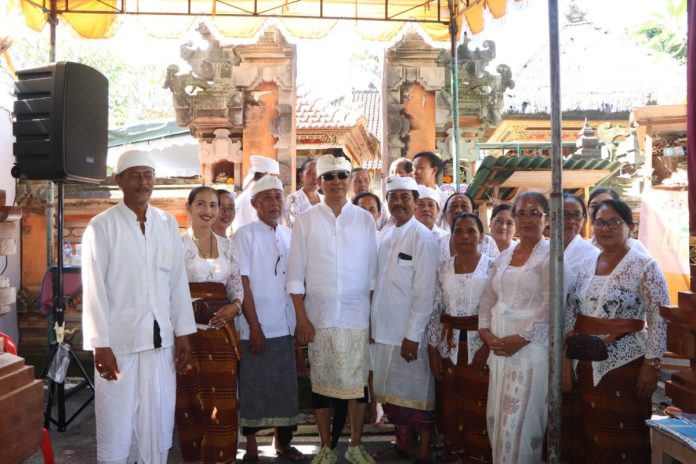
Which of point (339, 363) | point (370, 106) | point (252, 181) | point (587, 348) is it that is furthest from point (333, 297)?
point (370, 106)

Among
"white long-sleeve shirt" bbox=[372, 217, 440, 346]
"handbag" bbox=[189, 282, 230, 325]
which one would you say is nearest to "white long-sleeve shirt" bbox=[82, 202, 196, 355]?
"handbag" bbox=[189, 282, 230, 325]

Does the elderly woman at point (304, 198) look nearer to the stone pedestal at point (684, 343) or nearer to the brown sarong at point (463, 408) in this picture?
the brown sarong at point (463, 408)

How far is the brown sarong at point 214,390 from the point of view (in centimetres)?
385

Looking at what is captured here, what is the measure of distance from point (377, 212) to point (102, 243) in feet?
8.51

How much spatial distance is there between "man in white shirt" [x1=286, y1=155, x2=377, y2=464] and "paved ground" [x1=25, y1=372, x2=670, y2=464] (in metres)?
0.55

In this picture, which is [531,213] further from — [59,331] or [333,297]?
[59,331]

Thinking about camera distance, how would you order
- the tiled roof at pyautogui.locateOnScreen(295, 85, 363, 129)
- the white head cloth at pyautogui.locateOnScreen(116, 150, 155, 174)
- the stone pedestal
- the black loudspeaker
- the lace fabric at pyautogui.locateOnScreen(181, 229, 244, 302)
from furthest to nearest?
1. the tiled roof at pyautogui.locateOnScreen(295, 85, 363, 129)
2. the black loudspeaker
3. the lace fabric at pyautogui.locateOnScreen(181, 229, 244, 302)
4. the white head cloth at pyautogui.locateOnScreen(116, 150, 155, 174)
5. the stone pedestal

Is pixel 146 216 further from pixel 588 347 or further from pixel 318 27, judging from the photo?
pixel 318 27

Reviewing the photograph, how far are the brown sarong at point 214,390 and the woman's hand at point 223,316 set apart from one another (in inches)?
2.0

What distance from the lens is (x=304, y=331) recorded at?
4012 mm

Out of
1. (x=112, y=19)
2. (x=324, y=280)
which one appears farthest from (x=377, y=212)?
(x=112, y=19)

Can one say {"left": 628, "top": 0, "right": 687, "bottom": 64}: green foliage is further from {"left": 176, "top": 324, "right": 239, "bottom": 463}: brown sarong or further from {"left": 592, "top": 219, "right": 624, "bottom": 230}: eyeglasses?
{"left": 176, "top": 324, "right": 239, "bottom": 463}: brown sarong

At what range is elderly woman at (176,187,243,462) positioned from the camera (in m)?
3.86

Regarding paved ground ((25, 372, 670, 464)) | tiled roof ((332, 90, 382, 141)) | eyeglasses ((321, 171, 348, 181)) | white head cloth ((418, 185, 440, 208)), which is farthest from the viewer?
tiled roof ((332, 90, 382, 141))
